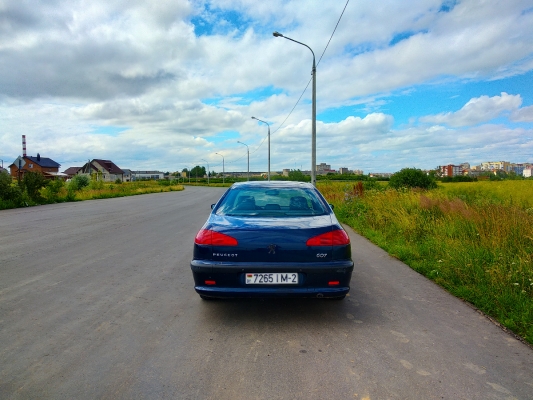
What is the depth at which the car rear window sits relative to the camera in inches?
169

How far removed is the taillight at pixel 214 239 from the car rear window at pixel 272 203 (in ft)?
1.79

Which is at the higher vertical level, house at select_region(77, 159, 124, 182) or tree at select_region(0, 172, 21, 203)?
house at select_region(77, 159, 124, 182)

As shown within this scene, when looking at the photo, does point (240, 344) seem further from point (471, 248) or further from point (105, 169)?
point (105, 169)

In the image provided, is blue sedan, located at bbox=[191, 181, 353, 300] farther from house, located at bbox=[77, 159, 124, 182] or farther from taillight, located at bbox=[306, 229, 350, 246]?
house, located at bbox=[77, 159, 124, 182]

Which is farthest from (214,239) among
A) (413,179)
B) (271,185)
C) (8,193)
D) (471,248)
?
(8,193)

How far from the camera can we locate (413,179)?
22.2 metres

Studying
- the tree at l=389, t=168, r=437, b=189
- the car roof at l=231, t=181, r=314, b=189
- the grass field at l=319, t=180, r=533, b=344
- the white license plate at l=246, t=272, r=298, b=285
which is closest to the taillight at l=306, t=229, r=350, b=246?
the white license plate at l=246, t=272, r=298, b=285

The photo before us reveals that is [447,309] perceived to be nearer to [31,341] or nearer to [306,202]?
[306,202]

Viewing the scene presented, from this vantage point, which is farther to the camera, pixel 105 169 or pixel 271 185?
pixel 105 169

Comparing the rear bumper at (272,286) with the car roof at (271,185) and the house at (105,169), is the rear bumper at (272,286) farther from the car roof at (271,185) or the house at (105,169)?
the house at (105,169)

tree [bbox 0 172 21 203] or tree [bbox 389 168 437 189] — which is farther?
tree [bbox 389 168 437 189]

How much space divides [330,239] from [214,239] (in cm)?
115

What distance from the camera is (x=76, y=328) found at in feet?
11.6

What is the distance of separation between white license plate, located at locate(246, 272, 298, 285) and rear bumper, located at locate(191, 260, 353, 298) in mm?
31
